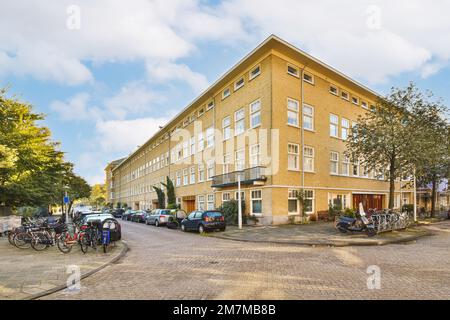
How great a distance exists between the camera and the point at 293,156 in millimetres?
23594

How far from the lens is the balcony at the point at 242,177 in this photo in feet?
73.6

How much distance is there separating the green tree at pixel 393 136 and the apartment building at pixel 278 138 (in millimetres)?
2154

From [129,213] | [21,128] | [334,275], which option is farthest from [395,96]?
[129,213]

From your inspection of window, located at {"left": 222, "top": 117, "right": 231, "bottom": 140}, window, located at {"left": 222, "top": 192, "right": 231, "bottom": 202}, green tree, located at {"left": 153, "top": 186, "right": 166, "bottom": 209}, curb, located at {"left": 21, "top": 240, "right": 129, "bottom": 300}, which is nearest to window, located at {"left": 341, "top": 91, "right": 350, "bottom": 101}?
window, located at {"left": 222, "top": 117, "right": 231, "bottom": 140}

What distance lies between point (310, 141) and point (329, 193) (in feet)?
15.4

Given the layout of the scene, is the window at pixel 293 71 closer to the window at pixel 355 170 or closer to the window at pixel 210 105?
the window at pixel 210 105

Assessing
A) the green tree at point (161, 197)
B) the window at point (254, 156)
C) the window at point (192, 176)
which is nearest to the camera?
the window at point (254, 156)

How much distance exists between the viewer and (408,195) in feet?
122

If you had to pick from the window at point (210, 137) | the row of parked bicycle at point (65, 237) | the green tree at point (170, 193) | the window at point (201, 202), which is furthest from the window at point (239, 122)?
the green tree at point (170, 193)

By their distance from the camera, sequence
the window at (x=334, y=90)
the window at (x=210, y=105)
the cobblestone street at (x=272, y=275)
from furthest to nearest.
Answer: the window at (x=210, y=105) → the window at (x=334, y=90) → the cobblestone street at (x=272, y=275)

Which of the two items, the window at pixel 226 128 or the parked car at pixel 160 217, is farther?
the window at pixel 226 128

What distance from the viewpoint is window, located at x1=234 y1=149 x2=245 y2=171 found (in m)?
25.3

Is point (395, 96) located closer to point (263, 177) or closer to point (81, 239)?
point (263, 177)

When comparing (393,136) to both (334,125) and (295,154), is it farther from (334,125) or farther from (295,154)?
(334,125)
